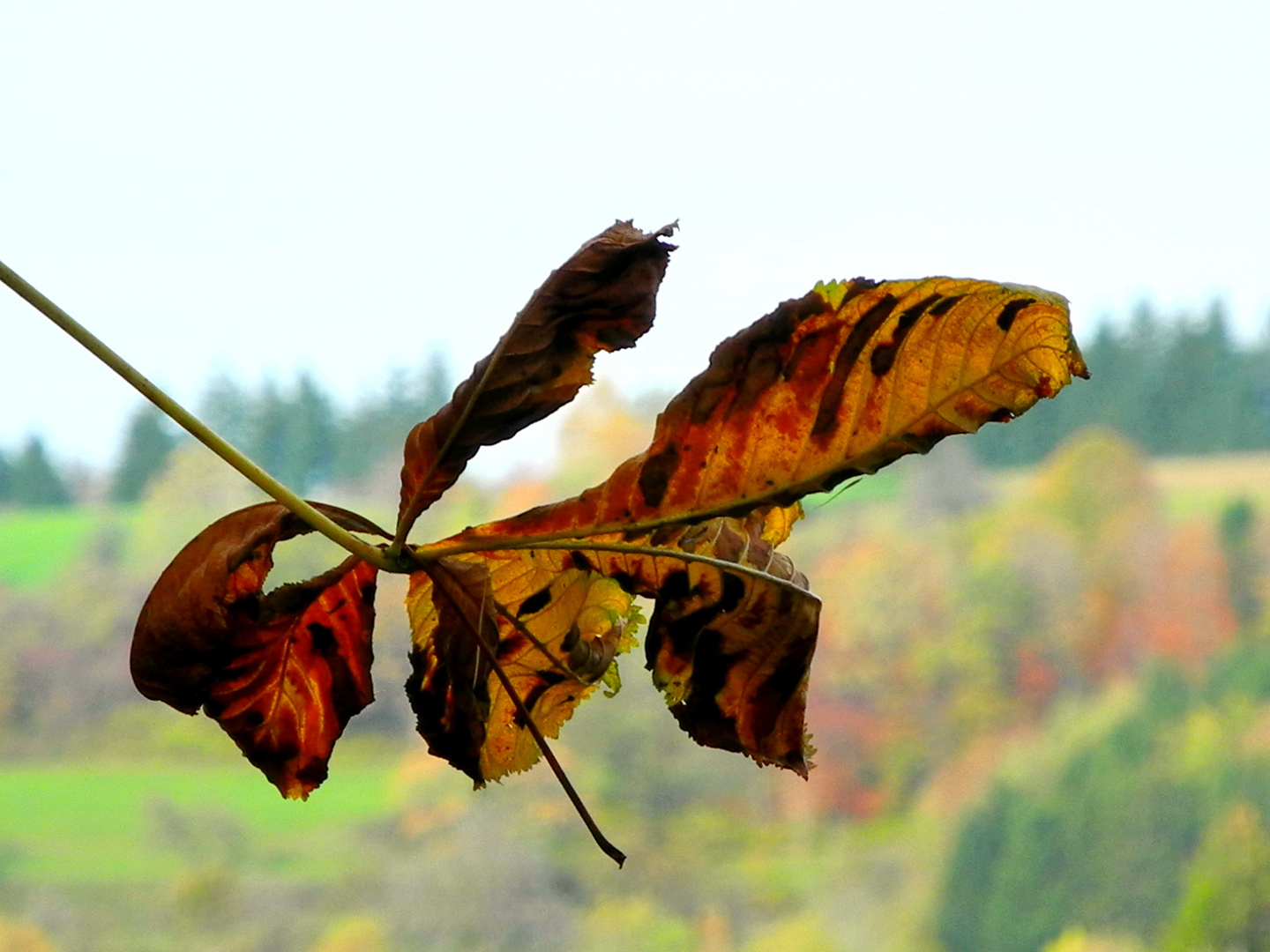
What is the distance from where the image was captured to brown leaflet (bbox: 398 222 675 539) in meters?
0.25

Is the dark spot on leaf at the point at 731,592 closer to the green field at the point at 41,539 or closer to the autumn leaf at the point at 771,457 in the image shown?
the autumn leaf at the point at 771,457

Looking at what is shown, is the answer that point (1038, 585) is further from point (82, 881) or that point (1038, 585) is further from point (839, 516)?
point (82, 881)

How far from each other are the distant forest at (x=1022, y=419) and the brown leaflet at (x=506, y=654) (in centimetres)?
171

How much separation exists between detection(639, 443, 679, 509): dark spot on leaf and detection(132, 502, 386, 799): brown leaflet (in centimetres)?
5

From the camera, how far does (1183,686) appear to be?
4.96 m

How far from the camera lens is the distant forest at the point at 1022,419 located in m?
2.59

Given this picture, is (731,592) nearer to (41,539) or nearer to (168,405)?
(168,405)

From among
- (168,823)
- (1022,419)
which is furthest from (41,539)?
(1022,419)

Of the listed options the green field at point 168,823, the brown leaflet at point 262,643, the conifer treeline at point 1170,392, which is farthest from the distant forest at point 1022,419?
the brown leaflet at point 262,643

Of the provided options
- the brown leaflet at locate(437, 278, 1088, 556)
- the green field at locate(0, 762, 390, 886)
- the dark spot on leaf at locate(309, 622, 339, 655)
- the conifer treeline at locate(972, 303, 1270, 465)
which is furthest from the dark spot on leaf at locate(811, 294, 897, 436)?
the green field at locate(0, 762, 390, 886)

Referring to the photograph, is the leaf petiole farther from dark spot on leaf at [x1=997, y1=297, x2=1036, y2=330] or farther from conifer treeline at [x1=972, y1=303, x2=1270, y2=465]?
conifer treeline at [x1=972, y1=303, x2=1270, y2=465]

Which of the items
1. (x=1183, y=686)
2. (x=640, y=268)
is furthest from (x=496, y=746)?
(x=1183, y=686)

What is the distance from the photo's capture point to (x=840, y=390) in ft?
0.82

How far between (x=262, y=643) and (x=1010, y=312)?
0.15 m
